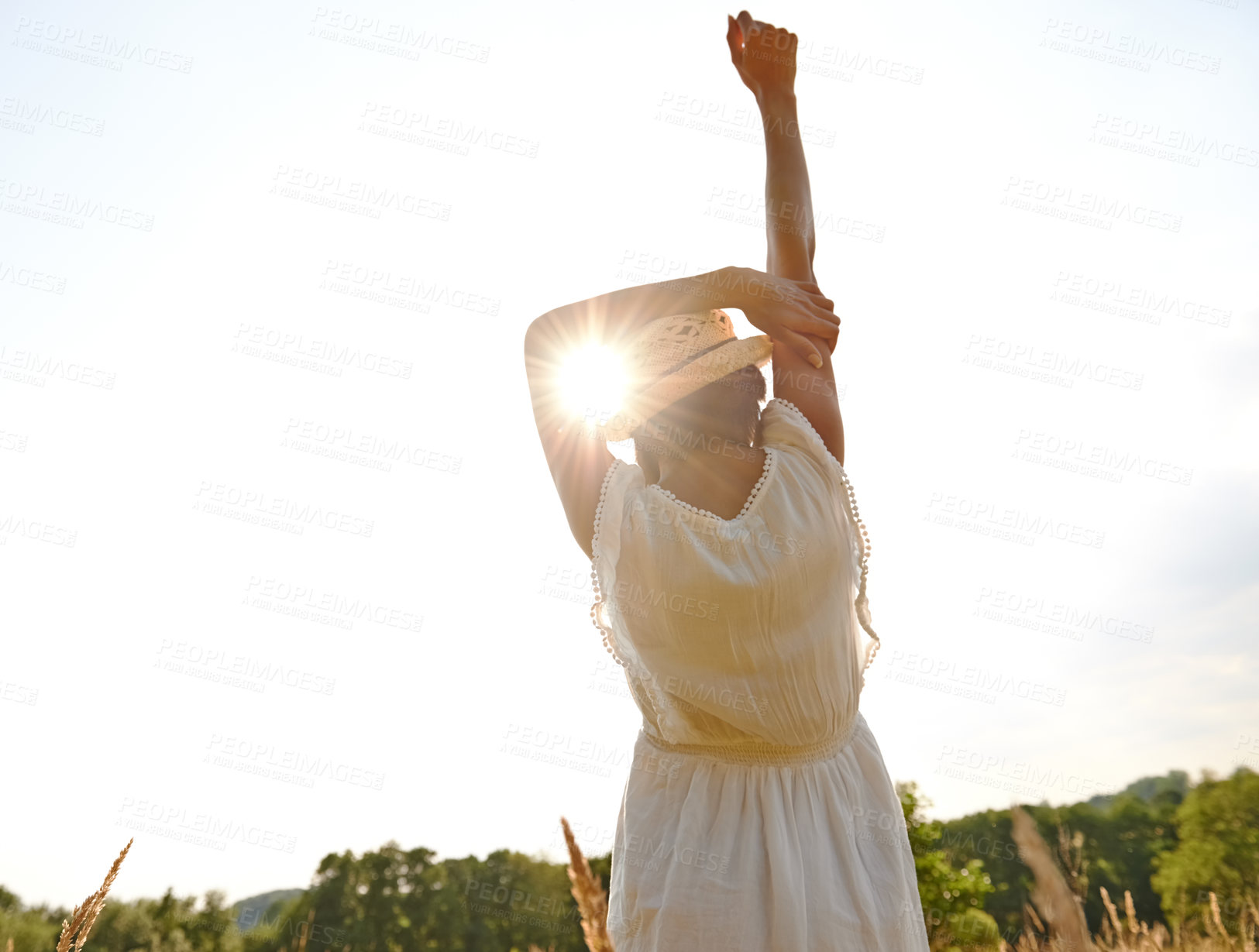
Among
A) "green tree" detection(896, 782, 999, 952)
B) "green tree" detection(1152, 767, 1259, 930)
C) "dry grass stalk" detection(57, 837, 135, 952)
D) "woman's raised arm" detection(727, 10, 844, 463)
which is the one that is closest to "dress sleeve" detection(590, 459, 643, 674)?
"woman's raised arm" detection(727, 10, 844, 463)

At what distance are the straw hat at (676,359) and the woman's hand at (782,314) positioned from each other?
8 centimetres

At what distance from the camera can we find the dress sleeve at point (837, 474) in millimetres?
2160

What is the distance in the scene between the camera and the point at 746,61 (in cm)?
290

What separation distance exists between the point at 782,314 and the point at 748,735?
3.82ft

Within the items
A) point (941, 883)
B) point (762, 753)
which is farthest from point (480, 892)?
point (762, 753)

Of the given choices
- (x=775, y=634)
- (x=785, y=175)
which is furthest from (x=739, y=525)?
(x=785, y=175)

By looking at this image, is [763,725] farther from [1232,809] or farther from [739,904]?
[1232,809]

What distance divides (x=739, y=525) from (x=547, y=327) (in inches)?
31.3

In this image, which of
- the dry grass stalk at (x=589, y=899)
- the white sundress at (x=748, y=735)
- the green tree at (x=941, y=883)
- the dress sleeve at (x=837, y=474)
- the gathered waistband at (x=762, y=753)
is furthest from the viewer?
the green tree at (x=941, y=883)

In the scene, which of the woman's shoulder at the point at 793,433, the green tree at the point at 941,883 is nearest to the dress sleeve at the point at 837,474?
the woman's shoulder at the point at 793,433

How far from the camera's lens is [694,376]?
7.39ft

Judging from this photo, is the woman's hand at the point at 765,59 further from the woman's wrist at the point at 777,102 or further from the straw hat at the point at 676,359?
the straw hat at the point at 676,359

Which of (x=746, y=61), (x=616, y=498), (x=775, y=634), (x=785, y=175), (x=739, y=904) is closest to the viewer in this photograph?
(x=739, y=904)

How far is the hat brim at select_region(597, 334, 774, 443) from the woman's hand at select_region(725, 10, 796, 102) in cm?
109
